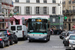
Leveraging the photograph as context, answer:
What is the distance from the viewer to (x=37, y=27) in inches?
1008

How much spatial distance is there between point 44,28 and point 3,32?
20.8 ft

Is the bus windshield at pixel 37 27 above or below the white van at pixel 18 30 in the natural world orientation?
above

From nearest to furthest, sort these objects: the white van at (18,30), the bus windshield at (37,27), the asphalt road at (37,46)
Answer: the asphalt road at (37,46), the bus windshield at (37,27), the white van at (18,30)

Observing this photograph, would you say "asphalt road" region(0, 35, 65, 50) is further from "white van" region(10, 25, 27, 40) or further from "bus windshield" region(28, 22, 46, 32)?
"white van" region(10, 25, 27, 40)

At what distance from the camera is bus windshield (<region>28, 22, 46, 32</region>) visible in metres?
25.5

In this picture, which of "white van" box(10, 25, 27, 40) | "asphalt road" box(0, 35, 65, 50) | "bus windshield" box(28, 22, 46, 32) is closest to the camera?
"asphalt road" box(0, 35, 65, 50)

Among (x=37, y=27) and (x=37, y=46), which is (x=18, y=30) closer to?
(x=37, y=27)

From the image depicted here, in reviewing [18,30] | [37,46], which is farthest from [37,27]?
[37,46]

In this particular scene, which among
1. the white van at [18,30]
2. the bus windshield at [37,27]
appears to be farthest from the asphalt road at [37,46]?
the white van at [18,30]

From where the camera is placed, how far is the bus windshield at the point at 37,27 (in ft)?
83.8

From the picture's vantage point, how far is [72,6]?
7419 centimetres

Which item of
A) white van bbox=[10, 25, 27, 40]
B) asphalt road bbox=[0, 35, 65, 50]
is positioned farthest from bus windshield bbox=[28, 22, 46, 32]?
white van bbox=[10, 25, 27, 40]

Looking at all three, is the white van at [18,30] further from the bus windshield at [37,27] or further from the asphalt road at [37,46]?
the asphalt road at [37,46]

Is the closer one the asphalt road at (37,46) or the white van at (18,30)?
the asphalt road at (37,46)
